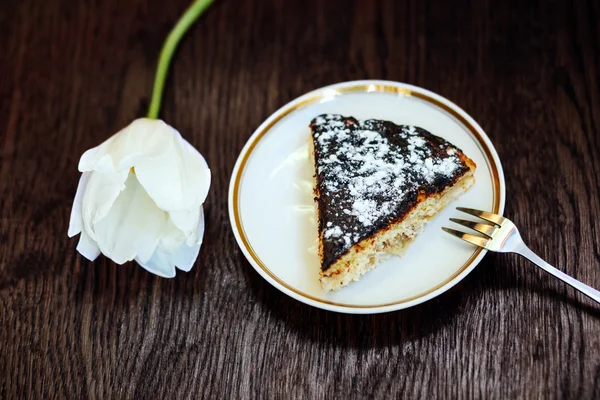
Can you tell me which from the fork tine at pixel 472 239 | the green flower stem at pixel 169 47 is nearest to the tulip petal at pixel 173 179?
the green flower stem at pixel 169 47

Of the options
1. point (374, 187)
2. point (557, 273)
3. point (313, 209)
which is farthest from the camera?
point (313, 209)

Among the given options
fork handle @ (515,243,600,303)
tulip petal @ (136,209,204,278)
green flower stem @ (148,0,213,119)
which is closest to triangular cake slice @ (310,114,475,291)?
fork handle @ (515,243,600,303)

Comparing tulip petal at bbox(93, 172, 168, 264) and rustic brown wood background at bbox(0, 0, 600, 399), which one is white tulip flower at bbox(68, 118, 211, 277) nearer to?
tulip petal at bbox(93, 172, 168, 264)

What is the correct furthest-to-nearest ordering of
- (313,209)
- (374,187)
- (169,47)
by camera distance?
(169,47), (313,209), (374,187)

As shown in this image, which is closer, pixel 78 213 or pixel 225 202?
pixel 78 213

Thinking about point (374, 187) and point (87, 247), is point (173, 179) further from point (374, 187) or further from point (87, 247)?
point (374, 187)

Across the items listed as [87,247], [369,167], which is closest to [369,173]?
[369,167]

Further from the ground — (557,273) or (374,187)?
(374,187)
